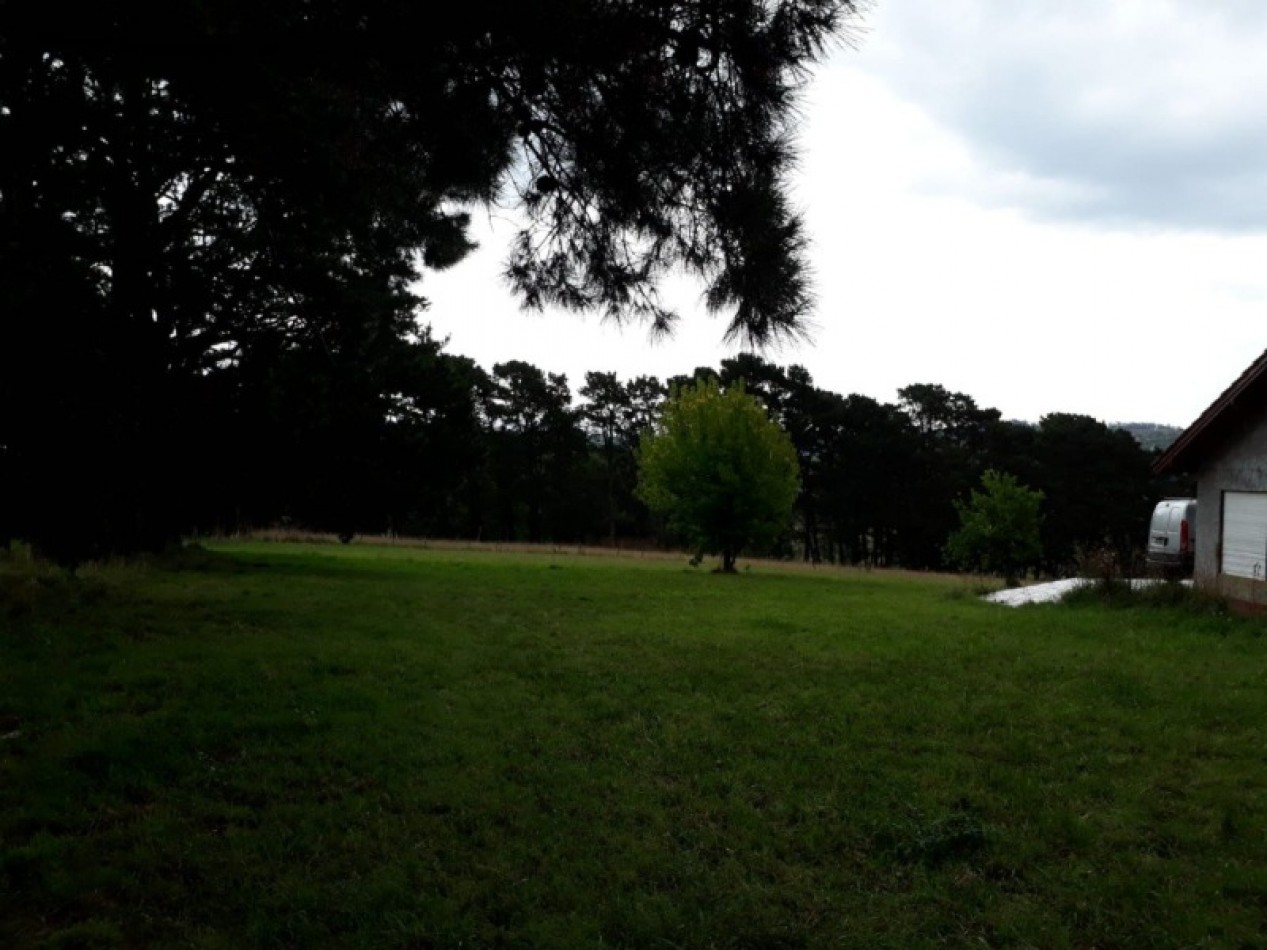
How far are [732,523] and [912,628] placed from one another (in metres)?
15.2

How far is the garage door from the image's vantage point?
14625mm

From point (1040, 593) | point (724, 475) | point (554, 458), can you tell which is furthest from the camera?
point (554, 458)

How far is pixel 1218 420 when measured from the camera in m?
15.4

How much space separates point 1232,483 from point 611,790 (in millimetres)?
14308

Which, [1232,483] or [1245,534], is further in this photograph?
[1232,483]

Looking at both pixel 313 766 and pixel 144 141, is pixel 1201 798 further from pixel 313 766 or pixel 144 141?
pixel 144 141

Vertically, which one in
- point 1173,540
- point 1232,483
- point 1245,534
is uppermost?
point 1232,483

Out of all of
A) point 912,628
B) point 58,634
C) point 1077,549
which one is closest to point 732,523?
point 1077,549

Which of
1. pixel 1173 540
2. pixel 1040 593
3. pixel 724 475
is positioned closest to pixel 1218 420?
pixel 1040 593

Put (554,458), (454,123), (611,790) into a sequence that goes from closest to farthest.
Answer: (454,123)
(611,790)
(554,458)

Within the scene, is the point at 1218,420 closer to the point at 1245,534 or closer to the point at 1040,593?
the point at 1245,534

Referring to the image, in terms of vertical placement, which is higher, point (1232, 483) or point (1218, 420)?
point (1218, 420)

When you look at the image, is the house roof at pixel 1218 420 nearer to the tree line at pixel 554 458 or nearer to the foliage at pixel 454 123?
the tree line at pixel 554 458

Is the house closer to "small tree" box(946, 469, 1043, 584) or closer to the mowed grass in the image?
the mowed grass
